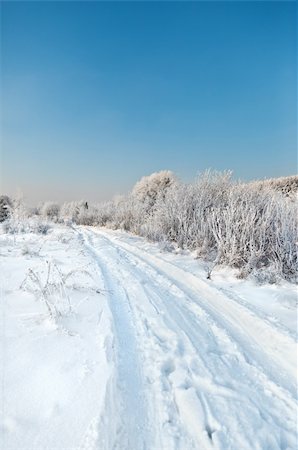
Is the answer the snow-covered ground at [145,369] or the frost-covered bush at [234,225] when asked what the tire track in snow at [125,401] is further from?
the frost-covered bush at [234,225]

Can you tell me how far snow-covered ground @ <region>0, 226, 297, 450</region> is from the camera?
2115 millimetres

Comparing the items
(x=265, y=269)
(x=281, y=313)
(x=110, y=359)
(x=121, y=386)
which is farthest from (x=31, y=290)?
(x=265, y=269)

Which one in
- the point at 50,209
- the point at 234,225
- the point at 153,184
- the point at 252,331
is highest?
the point at 153,184

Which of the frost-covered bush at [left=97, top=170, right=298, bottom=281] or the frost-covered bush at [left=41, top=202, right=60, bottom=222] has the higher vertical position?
the frost-covered bush at [left=41, top=202, right=60, bottom=222]

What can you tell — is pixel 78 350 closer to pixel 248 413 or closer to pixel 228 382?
pixel 228 382

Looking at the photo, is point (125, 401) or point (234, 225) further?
point (234, 225)

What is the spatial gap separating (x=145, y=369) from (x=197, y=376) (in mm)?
453

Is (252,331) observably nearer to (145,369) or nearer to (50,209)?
(145,369)

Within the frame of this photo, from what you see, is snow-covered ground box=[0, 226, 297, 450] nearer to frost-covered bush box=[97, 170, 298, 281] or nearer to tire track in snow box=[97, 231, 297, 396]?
tire track in snow box=[97, 231, 297, 396]

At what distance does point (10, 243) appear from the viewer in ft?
34.6

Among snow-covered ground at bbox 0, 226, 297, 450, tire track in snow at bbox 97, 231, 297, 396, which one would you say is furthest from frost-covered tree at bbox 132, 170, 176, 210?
snow-covered ground at bbox 0, 226, 297, 450

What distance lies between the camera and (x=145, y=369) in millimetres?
2848

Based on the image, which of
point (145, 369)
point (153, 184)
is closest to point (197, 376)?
point (145, 369)

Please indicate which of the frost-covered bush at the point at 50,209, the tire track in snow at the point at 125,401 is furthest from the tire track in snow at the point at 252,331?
the frost-covered bush at the point at 50,209
